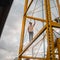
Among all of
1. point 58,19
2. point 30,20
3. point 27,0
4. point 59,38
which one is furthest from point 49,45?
point 27,0

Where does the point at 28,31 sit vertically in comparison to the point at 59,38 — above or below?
above

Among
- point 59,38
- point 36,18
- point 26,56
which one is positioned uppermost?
point 36,18

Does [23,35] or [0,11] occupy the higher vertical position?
[23,35]

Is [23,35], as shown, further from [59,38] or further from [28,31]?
[59,38]

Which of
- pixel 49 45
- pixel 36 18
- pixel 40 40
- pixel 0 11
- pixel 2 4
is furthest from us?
pixel 36 18

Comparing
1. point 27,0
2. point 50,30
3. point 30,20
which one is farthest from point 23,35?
point 50,30

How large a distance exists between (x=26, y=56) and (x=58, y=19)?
3.02 meters

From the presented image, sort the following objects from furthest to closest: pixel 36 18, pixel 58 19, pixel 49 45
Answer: pixel 36 18, pixel 58 19, pixel 49 45

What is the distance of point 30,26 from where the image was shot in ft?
31.0

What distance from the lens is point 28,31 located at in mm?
9445

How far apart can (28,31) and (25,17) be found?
2.75 ft

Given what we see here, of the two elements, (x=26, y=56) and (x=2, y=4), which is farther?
(x=26, y=56)

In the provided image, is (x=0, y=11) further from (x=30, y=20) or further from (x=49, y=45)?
(x=30, y=20)

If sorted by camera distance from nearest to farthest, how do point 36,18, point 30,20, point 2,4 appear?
point 2,4, point 36,18, point 30,20
